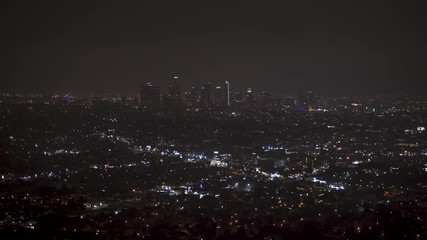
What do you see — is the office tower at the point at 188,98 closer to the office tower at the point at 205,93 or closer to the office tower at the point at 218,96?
the office tower at the point at 205,93

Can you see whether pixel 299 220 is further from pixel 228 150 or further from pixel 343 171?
pixel 228 150

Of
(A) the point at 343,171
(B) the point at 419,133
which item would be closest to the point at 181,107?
(B) the point at 419,133

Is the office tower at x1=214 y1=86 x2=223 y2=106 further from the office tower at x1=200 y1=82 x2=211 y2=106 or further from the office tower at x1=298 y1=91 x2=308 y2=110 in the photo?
the office tower at x1=298 y1=91 x2=308 y2=110

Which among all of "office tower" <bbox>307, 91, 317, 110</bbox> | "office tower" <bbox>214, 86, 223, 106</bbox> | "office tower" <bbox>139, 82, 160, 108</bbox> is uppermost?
"office tower" <bbox>139, 82, 160, 108</bbox>

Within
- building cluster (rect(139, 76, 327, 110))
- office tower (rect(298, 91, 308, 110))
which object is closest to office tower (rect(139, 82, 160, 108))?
building cluster (rect(139, 76, 327, 110))

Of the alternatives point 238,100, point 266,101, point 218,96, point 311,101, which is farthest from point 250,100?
point 311,101

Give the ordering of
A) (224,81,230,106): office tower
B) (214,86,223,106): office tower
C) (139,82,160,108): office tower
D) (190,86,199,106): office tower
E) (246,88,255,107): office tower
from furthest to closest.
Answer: (224,81,230,106): office tower
(246,88,255,107): office tower
(214,86,223,106): office tower
(190,86,199,106): office tower
(139,82,160,108): office tower

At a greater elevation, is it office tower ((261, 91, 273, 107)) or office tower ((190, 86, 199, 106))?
office tower ((190, 86, 199, 106))
